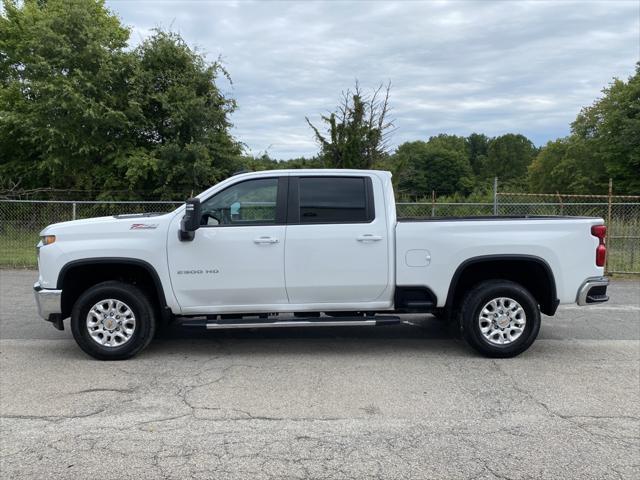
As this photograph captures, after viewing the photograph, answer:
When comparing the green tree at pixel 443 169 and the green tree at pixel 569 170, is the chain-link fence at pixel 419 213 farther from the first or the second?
the green tree at pixel 443 169

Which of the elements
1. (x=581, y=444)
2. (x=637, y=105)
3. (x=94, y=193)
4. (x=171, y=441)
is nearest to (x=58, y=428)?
(x=171, y=441)

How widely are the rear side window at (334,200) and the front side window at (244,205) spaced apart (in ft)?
1.12

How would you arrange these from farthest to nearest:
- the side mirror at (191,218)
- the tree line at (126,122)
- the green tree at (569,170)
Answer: the green tree at (569,170)
the tree line at (126,122)
the side mirror at (191,218)

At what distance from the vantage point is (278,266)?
5699 millimetres

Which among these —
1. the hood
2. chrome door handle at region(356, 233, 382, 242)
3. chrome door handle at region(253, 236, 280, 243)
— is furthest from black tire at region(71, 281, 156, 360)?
chrome door handle at region(356, 233, 382, 242)

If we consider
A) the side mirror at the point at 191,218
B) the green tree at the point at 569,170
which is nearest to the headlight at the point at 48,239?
the side mirror at the point at 191,218

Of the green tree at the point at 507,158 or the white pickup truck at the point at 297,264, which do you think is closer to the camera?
the white pickup truck at the point at 297,264

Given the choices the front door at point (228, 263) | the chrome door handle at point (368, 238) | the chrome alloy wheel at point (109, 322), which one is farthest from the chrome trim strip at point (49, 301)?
the chrome door handle at point (368, 238)

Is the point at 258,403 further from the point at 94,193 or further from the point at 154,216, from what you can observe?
the point at 94,193

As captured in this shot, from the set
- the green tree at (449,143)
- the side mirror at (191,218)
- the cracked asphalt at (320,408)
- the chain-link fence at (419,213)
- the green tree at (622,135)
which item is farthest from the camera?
the green tree at (449,143)

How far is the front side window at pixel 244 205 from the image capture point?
5.80 m

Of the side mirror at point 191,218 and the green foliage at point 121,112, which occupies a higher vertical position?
the green foliage at point 121,112

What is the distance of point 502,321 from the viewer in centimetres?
580

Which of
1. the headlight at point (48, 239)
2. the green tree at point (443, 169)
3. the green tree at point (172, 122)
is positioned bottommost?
the headlight at point (48, 239)
